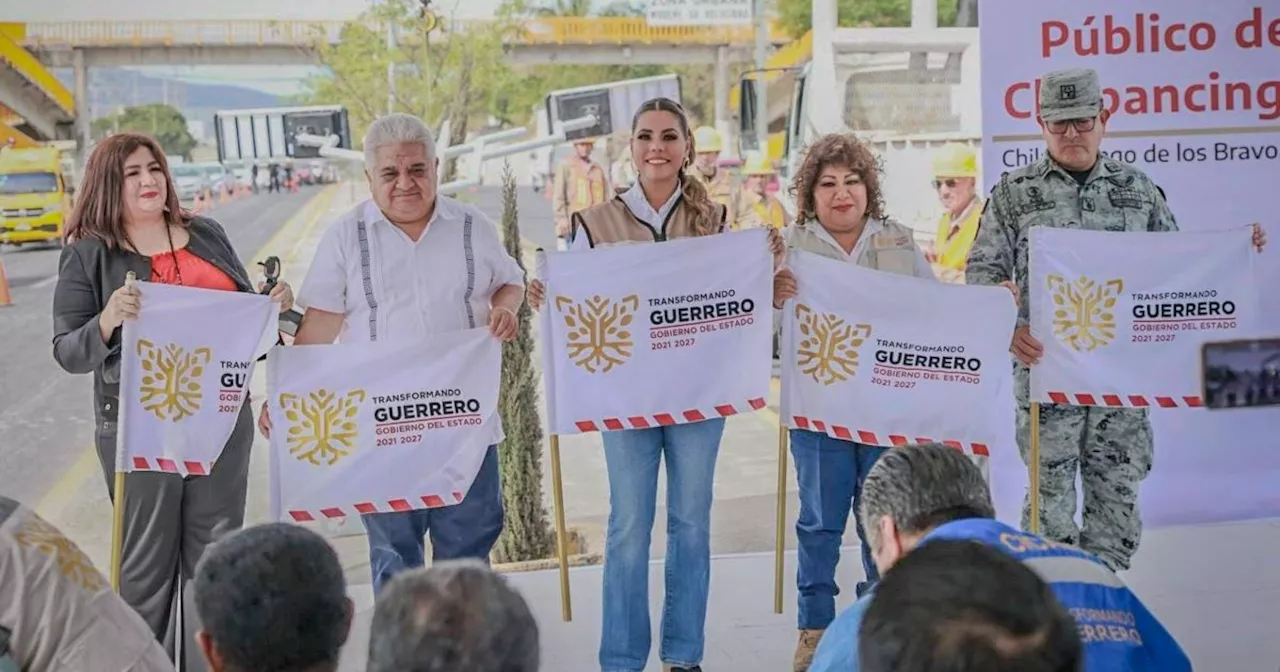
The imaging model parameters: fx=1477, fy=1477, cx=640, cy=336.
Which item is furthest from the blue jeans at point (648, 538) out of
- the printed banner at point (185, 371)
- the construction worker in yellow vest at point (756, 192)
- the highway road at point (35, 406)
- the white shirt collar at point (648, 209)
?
the construction worker in yellow vest at point (756, 192)

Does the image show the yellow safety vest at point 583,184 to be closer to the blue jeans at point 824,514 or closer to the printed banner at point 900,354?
the printed banner at point 900,354

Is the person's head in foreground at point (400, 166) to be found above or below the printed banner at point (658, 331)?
above

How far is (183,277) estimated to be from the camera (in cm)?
409

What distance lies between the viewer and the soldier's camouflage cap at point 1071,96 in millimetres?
4562

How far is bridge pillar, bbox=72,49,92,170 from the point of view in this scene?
574cm

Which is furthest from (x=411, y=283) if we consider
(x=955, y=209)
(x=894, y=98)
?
(x=894, y=98)

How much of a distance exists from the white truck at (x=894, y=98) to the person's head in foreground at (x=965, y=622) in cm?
571

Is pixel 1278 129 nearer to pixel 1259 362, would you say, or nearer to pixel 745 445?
pixel 1259 362

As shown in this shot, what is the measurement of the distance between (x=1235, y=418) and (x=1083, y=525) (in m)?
1.37

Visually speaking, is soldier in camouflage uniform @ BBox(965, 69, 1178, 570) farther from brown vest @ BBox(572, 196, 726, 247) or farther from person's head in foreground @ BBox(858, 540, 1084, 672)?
person's head in foreground @ BBox(858, 540, 1084, 672)

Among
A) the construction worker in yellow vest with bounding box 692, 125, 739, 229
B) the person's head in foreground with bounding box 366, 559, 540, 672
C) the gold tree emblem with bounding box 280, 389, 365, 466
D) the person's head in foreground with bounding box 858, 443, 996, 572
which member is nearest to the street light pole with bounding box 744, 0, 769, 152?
the construction worker in yellow vest with bounding box 692, 125, 739, 229

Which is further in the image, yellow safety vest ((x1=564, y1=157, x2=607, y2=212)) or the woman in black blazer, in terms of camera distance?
yellow safety vest ((x1=564, y1=157, x2=607, y2=212))

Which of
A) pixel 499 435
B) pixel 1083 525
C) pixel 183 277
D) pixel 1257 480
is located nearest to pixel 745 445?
pixel 1257 480

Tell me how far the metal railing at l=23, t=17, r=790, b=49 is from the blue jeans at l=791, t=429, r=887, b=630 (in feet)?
8.33
